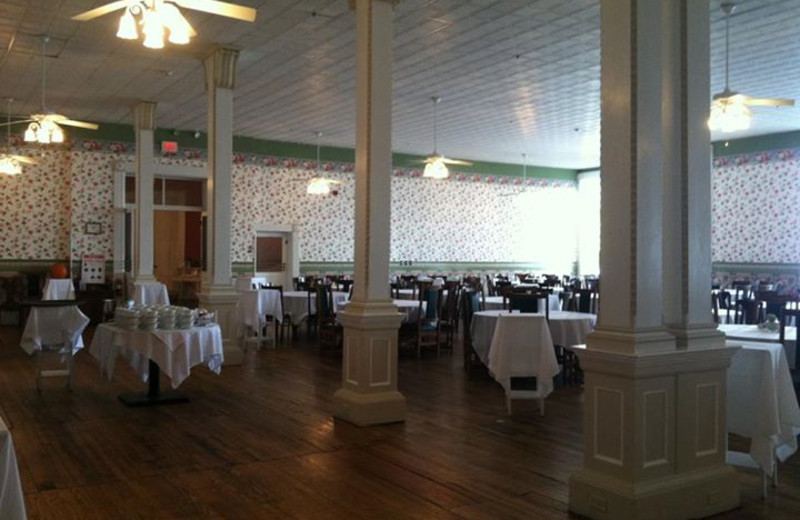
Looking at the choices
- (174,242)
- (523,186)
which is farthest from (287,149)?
(523,186)

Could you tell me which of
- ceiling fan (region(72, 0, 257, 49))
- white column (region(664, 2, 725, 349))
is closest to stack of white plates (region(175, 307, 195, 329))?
ceiling fan (region(72, 0, 257, 49))

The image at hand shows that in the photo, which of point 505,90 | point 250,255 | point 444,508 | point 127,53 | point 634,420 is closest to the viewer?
point 634,420

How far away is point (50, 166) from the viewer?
13.5m

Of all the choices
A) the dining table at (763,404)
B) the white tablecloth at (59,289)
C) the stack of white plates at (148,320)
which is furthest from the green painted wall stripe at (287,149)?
the dining table at (763,404)

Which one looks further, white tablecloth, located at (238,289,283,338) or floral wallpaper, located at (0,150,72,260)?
floral wallpaper, located at (0,150,72,260)

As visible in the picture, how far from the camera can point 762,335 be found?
5336 mm

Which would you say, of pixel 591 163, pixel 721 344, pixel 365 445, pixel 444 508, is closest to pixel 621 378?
pixel 721 344

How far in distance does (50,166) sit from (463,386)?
9.89 meters

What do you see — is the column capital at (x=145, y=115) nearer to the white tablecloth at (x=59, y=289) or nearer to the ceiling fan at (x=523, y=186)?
the white tablecloth at (x=59, y=289)

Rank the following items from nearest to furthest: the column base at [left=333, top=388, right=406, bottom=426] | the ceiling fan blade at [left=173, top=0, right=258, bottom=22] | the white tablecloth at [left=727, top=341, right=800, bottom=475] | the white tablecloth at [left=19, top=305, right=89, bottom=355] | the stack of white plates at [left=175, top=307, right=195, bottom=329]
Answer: the white tablecloth at [left=727, top=341, right=800, bottom=475] < the ceiling fan blade at [left=173, top=0, right=258, bottom=22] < the column base at [left=333, top=388, right=406, bottom=426] < the stack of white plates at [left=175, top=307, right=195, bottom=329] < the white tablecloth at [left=19, top=305, right=89, bottom=355]

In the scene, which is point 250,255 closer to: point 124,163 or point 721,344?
point 124,163

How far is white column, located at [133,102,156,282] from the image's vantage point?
11.9 m

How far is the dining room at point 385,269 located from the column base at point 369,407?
0.03 m

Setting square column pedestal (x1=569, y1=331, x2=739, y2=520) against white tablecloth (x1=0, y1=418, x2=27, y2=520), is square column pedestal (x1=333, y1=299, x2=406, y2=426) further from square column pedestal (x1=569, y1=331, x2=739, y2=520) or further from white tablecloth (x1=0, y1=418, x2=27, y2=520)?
white tablecloth (x1=0, y1=418, x2=27, y2=520)
